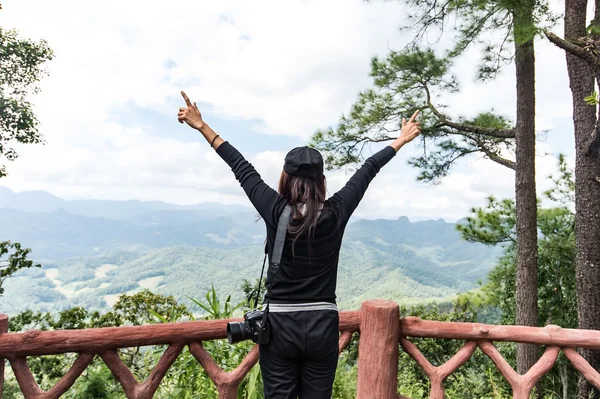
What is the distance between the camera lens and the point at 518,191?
15.4 ft

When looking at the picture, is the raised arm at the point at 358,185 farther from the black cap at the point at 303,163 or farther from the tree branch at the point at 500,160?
the tree branch at the point at 500,160

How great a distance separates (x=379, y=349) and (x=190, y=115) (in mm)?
1214

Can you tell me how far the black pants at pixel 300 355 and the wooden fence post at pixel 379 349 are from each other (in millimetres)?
569

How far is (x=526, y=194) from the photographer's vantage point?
15.3 ft

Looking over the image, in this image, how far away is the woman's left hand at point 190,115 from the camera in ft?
4.42

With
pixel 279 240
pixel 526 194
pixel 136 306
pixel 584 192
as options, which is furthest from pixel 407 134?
pixel 136 306

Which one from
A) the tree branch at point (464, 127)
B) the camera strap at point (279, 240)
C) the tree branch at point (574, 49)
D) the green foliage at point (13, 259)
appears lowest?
the green foliage at point (13, 259)

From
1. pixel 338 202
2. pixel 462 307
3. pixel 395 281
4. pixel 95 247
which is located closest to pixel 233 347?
pixel 338 202

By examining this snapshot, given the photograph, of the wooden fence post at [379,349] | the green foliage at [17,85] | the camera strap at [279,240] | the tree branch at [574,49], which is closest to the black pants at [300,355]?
the camera strap at [279,240]

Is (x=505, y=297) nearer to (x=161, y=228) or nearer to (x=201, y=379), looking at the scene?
(x=201, y=379)

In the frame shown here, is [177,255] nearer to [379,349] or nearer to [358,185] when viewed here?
[379,349]

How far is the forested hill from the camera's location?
4434 centimetres

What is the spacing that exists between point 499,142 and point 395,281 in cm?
3811

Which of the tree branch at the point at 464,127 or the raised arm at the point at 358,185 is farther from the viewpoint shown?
the tree branch at the point at 464,127
